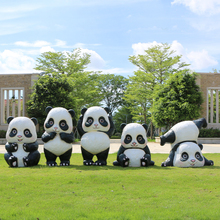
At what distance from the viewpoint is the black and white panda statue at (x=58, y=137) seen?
7457mm

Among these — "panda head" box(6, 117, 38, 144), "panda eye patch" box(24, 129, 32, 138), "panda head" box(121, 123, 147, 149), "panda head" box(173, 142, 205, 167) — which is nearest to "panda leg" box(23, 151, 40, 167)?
"panda head" box(6, 117, 38, 144)

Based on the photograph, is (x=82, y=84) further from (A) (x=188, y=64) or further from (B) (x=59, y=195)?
(B) (x=59, y=195)

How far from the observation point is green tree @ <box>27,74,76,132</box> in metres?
21.9

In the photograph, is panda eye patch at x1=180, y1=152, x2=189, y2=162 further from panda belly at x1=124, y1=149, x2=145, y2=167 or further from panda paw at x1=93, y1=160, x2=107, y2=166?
panda paw at x1=93, y1=160, x2=107, y2=166

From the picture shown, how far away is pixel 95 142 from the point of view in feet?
24.4

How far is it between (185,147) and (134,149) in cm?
139

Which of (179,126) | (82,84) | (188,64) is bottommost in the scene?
(179,126)

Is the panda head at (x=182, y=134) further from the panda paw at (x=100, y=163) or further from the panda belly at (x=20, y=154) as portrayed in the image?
the panda belly at (x=20, y=154)

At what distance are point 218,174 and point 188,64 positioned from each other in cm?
2312

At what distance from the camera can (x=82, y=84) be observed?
28.6 metres

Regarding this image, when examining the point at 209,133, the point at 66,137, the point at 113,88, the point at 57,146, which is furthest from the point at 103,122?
the point at 113,88

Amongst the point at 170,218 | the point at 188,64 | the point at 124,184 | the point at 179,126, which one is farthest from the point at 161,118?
the point at 170,218

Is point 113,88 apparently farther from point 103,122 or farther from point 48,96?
point 103,122

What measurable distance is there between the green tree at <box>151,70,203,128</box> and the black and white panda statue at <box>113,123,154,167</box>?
14.2 meters
